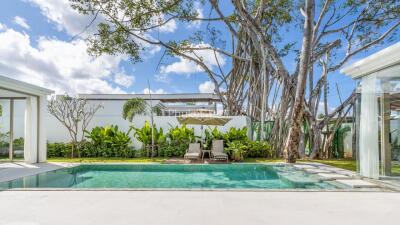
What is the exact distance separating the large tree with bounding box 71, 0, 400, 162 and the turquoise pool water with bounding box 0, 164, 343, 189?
7.40ft

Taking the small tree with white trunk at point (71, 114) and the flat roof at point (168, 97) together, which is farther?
the flat roof at point (168, 97)

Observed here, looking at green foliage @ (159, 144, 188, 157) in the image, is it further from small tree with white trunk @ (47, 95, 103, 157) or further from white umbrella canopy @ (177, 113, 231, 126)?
small tree with white trunk @ (47, 95, 103, 157)

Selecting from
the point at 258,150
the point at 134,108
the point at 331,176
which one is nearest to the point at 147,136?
the point at 258,150

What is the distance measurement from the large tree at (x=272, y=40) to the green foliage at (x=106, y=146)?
13.1 ft

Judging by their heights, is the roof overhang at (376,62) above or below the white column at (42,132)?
above

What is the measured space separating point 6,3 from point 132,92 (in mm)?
17607

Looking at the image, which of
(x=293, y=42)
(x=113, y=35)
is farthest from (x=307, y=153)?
(x=113, y=35)

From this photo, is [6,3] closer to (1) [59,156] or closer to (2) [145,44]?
(2) [145,44]

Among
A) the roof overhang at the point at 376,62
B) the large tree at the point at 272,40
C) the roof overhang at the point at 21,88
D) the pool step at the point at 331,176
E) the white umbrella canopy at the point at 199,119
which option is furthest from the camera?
the large tree at the point at 272,40

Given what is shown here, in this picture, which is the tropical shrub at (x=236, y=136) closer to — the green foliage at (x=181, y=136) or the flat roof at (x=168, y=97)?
the green foliage at (x=181, y=136)
